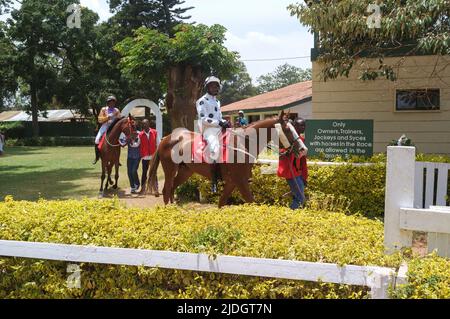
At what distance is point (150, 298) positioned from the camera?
11.7 feet

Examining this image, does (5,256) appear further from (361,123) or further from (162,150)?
(361,123)

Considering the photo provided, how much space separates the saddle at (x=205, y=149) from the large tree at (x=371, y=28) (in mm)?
3469

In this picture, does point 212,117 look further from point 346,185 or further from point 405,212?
point 405,212

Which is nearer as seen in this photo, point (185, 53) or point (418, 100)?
point (418, 100)

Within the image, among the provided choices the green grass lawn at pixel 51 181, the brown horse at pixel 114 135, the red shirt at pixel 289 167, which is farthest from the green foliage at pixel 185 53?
the red shirt at pixel 289 167

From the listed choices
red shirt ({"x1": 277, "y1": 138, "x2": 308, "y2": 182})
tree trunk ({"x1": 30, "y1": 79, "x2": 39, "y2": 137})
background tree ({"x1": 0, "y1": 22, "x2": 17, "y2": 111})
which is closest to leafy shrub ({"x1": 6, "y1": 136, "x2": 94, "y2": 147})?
tree trunk ({"x1": 30, "y1": 79, "x2": 39, "y2": 137})

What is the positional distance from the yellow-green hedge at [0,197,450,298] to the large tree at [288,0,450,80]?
5079 mm

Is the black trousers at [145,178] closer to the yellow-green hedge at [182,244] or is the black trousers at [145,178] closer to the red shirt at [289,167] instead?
the red shirt at [289,167]

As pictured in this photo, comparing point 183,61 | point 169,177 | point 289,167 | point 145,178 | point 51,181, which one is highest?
point 183,61

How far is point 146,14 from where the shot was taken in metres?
40.2

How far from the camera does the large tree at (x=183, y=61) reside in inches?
495

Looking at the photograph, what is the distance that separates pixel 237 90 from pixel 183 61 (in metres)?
68.1

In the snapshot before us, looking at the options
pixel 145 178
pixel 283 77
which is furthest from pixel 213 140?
pixel 283 77
